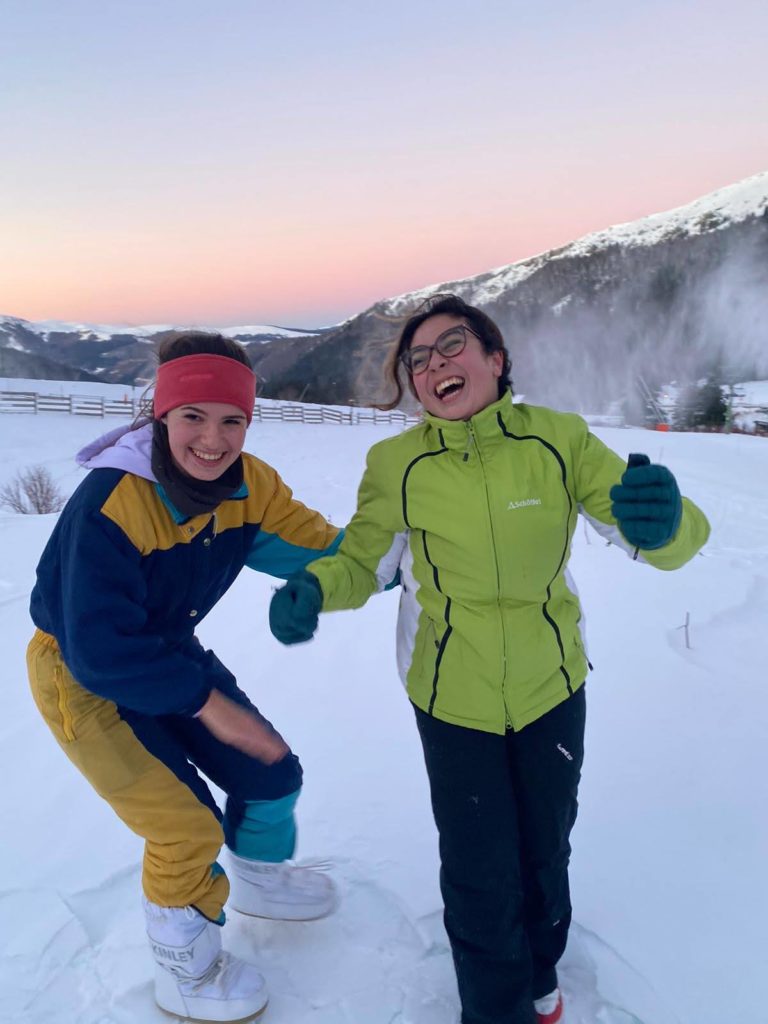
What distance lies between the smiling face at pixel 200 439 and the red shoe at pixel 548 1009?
1.58 metres

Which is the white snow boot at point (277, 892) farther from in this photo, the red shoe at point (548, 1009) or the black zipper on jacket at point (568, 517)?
the black zipper on jacket at point (568, 517)

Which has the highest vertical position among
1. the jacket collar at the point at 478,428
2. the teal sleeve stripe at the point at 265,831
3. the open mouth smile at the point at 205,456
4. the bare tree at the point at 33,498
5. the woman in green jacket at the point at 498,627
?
the jacket collar at the point at 478,428

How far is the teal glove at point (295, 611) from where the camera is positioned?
1.53 metres

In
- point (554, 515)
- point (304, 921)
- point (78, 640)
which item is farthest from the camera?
point (304, 921)

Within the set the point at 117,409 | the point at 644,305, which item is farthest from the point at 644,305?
the point at 117,409

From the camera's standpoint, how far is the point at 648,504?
4.56 feet

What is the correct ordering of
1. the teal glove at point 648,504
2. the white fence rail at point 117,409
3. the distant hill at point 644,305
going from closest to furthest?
the teal glove at point 648,504, the white fence rail at point 117,409, the distant hill at point 644,305

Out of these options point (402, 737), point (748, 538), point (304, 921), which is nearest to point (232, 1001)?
point (304, 921)

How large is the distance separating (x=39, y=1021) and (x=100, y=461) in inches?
55.7

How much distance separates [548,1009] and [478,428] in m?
1.47

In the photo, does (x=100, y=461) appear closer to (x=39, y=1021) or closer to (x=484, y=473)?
(x=484, y=473)

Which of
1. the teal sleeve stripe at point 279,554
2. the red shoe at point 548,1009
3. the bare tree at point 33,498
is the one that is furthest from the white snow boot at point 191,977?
the bare tree at point 33,498

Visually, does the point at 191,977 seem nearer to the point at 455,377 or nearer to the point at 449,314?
the point at 455,377

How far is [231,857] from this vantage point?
6.26 ft
